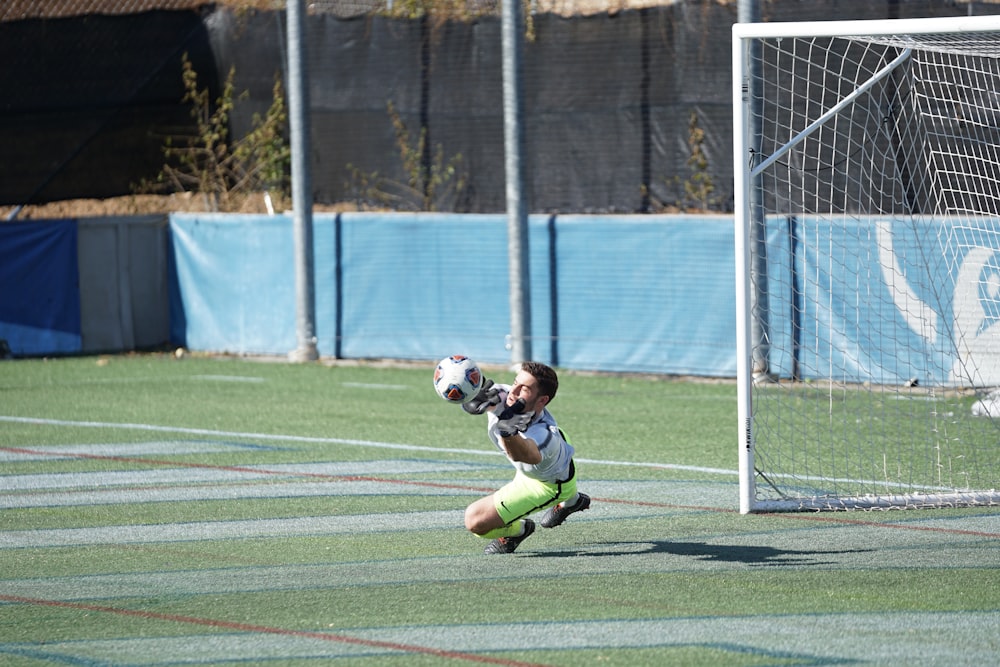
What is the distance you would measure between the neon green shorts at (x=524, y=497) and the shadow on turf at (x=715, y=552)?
10.9 inches

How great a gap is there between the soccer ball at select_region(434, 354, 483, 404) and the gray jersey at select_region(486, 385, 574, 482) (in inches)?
17.6

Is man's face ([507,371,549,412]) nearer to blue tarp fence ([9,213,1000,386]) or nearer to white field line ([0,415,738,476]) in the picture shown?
white field line ([0,415,738,476])

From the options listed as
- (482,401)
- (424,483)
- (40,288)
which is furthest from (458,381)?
(40,288)

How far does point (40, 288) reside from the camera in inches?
834

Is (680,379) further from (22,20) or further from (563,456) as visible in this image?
(22,20)

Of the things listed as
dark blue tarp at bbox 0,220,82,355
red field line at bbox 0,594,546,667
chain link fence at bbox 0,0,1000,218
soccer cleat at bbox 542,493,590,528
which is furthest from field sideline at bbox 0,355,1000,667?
dark blue tarp at bbox 0,220,82,355

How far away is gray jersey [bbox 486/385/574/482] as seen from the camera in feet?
25.4

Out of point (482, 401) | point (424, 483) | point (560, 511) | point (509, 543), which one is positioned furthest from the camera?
point (424, 483)

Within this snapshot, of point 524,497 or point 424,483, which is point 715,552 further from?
point 424,483

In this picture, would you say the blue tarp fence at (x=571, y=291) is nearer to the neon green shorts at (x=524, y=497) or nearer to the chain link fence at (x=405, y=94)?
the chain link fence at (x=405, y=94)

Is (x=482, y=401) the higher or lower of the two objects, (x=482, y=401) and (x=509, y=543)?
the higher

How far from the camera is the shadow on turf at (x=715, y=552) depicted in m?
7.71

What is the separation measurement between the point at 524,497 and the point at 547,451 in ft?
0.92

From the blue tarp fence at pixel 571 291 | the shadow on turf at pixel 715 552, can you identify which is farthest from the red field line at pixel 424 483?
the blue tarp fence at pixel 571 291
